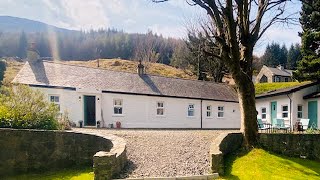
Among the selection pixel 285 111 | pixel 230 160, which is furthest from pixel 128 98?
pixel 230 160

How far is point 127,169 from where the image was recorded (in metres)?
10.9

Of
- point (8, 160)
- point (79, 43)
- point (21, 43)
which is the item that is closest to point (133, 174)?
point (8, 160)

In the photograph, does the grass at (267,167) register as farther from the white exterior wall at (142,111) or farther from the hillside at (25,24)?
the hillside at (25,24)

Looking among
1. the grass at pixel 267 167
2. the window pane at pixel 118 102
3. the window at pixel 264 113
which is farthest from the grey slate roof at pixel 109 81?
the grass at pixel 267 167

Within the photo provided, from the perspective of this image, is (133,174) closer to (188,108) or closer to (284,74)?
(188,108)

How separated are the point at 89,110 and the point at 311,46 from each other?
67.5ft

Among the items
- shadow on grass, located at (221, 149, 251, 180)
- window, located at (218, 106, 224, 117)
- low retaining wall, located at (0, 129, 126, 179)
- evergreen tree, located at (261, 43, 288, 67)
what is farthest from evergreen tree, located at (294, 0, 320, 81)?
evergreen tree, located at (261, 43, 288, 67)

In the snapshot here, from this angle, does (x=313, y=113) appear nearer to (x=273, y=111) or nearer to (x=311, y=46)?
(x=273, y=111)

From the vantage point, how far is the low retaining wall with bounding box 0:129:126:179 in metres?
12.2

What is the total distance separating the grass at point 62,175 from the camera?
11139mm

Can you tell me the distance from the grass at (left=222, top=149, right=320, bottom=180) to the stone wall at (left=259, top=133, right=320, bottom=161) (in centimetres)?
51

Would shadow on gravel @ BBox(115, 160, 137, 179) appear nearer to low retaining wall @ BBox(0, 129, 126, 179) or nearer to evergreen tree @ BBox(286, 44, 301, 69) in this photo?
low retaining wall @ BBox(0, 129, 126, 179)

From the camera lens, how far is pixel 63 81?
2416cm

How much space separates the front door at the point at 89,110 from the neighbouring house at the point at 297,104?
50.7ft
